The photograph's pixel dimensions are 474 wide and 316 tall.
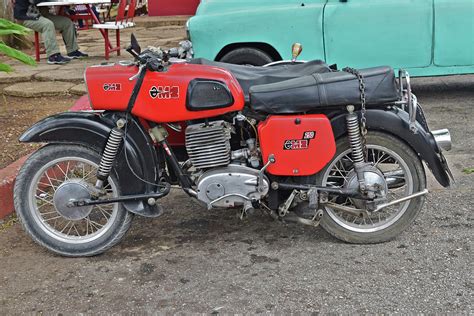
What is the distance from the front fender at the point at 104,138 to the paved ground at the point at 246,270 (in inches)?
18.9

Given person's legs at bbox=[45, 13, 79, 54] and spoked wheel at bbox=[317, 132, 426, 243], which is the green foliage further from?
person's legs at bbox=[45, 13, 79, 54]

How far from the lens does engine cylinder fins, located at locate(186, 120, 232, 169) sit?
144 inches

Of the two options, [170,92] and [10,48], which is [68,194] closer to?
[170,92]

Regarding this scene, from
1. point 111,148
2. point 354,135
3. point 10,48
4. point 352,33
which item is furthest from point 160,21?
point 354,135

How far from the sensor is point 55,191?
3727 mm

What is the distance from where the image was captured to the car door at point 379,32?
661cm

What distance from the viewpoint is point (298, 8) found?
22.2ft

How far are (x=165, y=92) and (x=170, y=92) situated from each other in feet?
0.10

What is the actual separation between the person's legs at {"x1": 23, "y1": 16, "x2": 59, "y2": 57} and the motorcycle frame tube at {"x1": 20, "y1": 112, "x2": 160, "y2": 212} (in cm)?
587

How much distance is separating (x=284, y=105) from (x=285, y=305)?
3.62ft


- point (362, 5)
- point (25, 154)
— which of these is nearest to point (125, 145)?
point (25, 154)

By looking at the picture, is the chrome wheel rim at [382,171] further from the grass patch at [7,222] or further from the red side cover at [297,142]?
the grass patch at [7,222]

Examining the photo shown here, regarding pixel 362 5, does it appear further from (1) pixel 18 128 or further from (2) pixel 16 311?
(2) pixel 16 311

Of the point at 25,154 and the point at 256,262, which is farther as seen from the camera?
the point at 25,154
